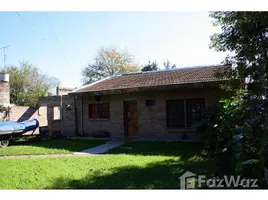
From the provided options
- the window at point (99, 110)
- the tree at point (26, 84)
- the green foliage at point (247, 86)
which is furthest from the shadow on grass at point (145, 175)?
the tree at point (26, 84)

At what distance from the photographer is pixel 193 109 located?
44.6 ft

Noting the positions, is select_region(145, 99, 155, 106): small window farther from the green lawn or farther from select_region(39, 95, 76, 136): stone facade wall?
select_region(39, 95, 76, 136): stone facade wall

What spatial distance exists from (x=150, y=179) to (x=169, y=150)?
458 centimetres

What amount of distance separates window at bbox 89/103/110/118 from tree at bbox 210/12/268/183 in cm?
889

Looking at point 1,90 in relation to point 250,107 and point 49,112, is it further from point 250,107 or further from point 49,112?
point 250,107

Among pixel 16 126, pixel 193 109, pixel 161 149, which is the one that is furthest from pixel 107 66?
pixel 161 149

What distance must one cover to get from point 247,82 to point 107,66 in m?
39.0

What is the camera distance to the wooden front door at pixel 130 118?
1526 centimetres

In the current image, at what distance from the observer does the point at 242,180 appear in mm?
5441

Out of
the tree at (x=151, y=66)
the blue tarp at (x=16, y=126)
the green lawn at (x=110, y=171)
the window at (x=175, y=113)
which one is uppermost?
the tree at (x=151, y=66)

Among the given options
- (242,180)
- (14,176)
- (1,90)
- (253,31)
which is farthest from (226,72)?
(1,90)

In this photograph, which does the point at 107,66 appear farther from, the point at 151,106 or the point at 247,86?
the point at 247,86

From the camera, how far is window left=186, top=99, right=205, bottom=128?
13.3 meters

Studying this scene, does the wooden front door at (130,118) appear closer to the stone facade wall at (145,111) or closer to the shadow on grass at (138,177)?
the stone facade wall at (145,111)
